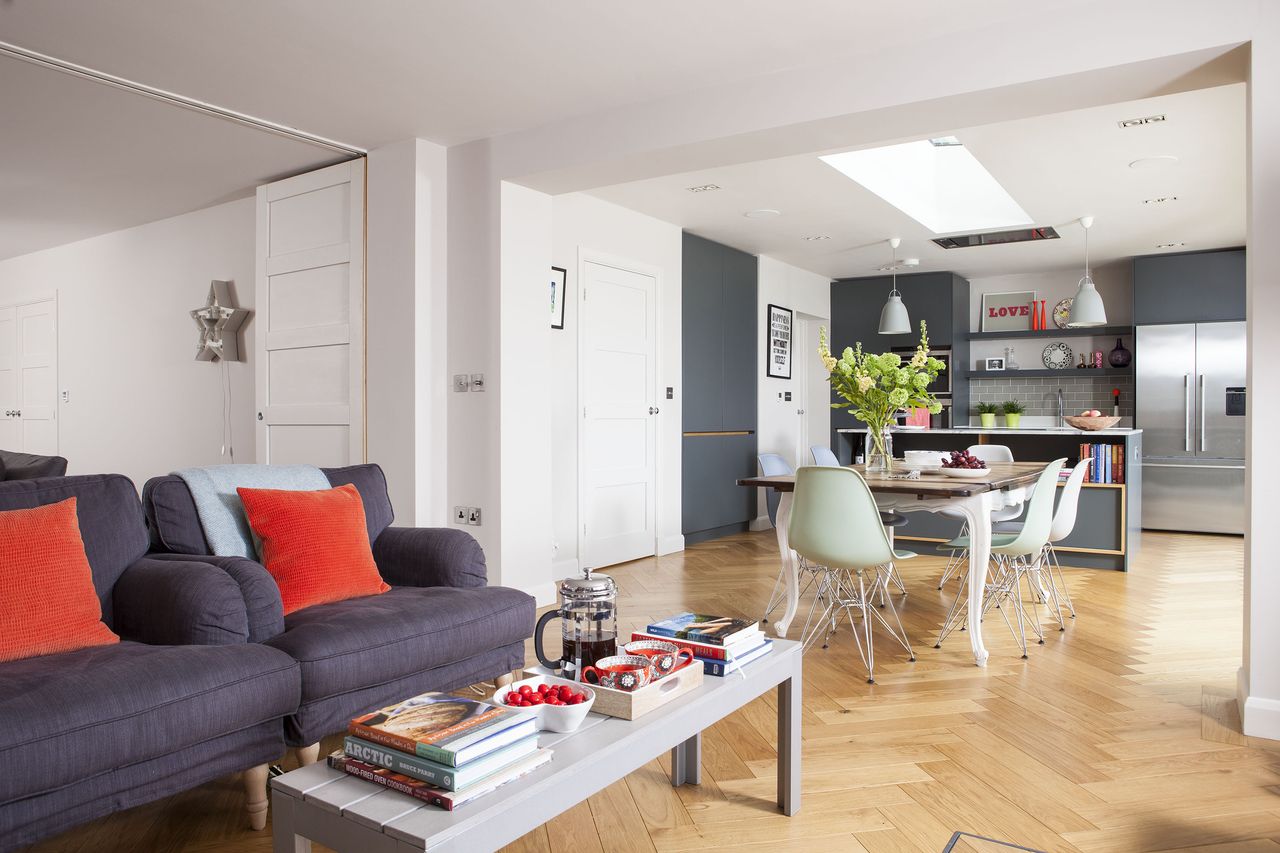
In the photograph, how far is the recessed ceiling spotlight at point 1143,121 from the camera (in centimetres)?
441

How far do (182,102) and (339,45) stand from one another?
1171mm

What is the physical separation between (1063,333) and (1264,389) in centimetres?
660

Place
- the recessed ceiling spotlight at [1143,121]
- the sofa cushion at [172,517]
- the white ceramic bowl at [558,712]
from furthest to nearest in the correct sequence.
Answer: the recessed ceiling spotlight at [1143,121] < the sofa cushion at [172,517] < the white ceramic bowl at [558,712]

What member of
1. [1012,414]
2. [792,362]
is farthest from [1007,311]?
[792,362]

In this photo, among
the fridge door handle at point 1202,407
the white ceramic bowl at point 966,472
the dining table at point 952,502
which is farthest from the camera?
the fridge door handle at point 1202,407

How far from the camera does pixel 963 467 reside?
425 centimetres

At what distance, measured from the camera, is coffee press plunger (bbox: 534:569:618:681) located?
6.33 ft

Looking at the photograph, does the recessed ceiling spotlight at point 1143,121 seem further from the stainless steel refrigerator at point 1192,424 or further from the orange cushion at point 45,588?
the orange cushion at point 45,588

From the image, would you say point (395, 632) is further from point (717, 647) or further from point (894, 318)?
point (894, 318)

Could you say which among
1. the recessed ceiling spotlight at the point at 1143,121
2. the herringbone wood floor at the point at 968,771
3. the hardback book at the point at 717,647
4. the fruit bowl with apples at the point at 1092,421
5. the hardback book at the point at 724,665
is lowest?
the herringbone wood floor at the point at 968,771

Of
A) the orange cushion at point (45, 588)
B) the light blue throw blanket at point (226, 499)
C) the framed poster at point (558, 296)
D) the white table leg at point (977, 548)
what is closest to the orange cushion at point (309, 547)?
the light blue throw blanket at point (226, 499)

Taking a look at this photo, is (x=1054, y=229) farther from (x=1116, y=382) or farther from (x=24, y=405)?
(x=24, y=405)

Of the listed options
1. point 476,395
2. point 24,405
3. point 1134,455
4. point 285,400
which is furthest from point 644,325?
point 24,405

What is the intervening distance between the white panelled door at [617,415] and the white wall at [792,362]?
5.86ft
